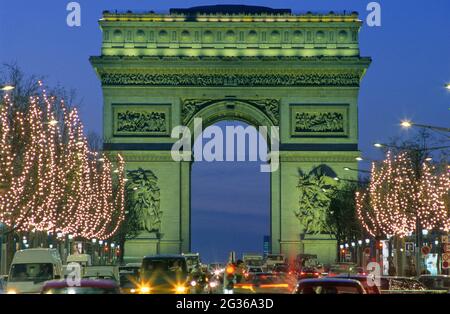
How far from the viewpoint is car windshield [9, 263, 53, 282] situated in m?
46.4

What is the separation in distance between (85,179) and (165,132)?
23.8 meters

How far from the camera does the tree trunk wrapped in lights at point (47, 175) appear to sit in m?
57.7

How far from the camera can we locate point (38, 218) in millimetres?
64938

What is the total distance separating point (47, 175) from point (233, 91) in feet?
141

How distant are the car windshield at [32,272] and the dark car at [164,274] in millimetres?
7000

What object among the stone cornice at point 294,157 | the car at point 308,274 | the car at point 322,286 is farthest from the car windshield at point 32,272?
the stone cornice at point 294,157

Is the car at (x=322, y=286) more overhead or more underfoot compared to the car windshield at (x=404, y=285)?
more overhead

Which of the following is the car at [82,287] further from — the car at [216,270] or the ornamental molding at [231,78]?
the ornamental molding at [231,78]

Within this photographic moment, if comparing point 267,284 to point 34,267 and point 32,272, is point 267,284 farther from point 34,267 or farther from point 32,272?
point 34,267

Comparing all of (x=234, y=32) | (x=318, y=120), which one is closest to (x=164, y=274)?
(x=318, y=120)

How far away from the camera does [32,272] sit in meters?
47.7

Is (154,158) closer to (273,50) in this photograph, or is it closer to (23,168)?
(273,50)

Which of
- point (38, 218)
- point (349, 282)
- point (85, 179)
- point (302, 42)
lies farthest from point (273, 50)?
point (349, 282)

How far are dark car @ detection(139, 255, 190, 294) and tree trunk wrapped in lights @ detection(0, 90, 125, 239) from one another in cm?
1351
